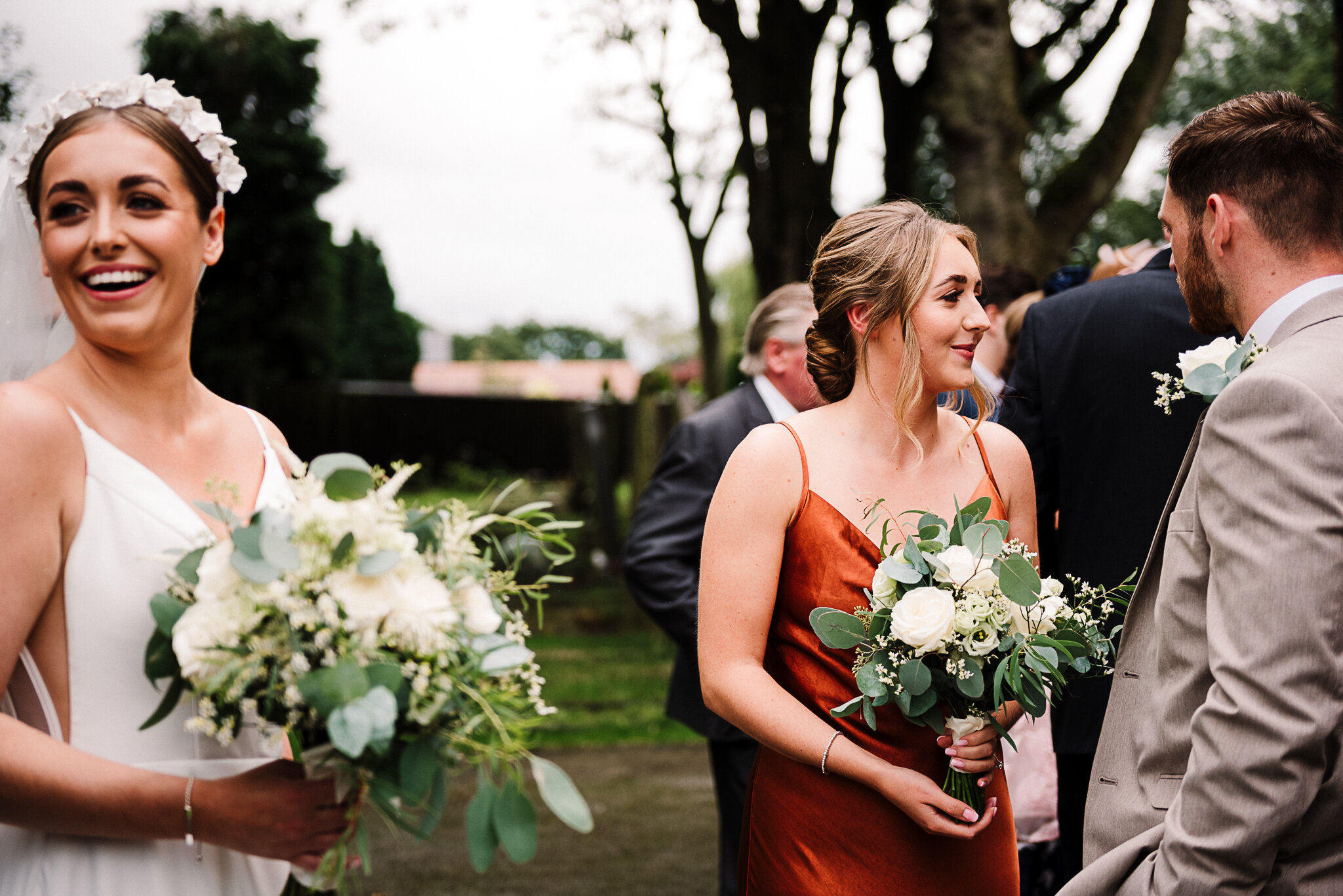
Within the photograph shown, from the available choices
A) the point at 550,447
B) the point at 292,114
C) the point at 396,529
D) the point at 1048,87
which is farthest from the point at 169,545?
the point at 550,447

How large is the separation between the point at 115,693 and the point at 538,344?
85792 mm

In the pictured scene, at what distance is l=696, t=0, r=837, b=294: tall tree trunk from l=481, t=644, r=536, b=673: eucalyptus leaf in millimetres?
8211

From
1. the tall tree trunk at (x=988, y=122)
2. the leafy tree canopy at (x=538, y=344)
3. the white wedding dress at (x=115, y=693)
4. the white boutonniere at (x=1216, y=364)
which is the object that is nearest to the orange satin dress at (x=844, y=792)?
the white boutonniere at (x=1216, y=364)

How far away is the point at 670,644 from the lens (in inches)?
487

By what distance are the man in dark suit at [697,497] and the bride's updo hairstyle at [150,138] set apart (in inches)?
87.7

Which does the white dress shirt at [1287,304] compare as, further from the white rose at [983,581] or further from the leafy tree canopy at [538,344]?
the leafy tree canopy at [538,344]

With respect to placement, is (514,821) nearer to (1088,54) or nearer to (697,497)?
(697,497)

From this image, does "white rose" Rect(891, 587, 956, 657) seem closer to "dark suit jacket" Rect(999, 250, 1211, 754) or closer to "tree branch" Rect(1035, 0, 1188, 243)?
"dark suit jacket" Rect(999, 250, 1211, 754)

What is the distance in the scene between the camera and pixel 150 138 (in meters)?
2.09

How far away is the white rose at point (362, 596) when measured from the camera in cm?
169

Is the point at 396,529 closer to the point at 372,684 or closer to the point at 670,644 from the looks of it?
the point at 372,684

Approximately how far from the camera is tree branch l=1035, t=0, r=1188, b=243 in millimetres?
7613

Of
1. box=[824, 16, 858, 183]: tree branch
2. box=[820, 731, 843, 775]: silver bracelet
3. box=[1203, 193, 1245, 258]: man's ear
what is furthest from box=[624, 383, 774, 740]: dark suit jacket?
box=[824, 16, 858, 183]: tree branch

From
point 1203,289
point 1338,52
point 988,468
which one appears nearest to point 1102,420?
point 988,468
